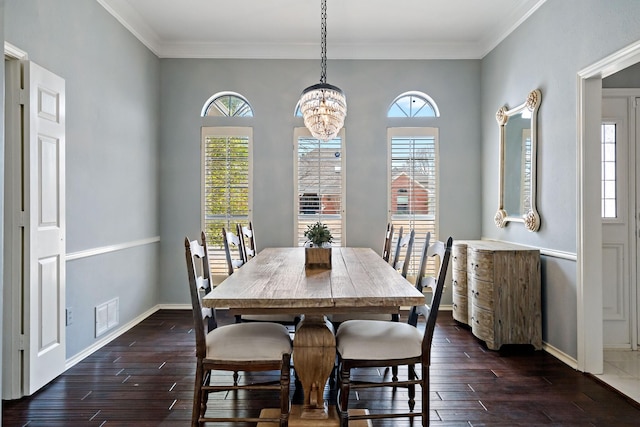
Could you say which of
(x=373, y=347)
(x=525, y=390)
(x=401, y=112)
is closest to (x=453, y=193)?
(x=401, y=112)

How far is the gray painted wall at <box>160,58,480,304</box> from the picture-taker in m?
4.76

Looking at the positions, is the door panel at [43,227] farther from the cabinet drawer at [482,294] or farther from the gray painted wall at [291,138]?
the cabinet drawer at [482,294]

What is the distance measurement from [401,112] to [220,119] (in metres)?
2.14

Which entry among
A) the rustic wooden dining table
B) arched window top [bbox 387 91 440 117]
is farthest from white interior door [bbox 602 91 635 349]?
the rustic wooden dining table

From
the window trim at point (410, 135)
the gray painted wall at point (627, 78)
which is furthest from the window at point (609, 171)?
the window trim at point (410, 135)

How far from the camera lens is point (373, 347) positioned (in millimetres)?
2043

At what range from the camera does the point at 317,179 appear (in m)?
4.76

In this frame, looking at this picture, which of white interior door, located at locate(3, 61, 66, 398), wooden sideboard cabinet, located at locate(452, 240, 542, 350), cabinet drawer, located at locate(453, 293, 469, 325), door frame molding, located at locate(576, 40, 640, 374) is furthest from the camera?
cabinet drawer, located at locate(453, 293, 469, 325)

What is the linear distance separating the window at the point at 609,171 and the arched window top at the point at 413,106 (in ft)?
5.91

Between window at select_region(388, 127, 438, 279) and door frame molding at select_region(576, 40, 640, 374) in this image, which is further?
window at select_region(388, 127, 438, 279)

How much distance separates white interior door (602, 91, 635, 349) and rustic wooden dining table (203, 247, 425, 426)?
7.31 feet

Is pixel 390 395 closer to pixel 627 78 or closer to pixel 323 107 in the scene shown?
pixel 323 107

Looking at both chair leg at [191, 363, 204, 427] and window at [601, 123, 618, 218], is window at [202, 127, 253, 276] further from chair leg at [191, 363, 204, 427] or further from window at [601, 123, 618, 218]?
window at [601, 123, 618, 218]

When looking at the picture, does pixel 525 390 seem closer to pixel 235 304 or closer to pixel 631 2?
pixel 235 304
